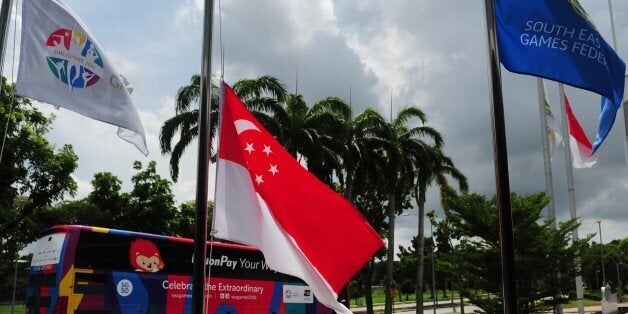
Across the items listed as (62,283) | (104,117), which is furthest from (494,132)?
(62,283)

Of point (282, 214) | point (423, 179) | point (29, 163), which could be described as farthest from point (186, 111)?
point (282, 214)

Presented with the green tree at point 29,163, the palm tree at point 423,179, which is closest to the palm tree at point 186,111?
the green tree at point 29,163

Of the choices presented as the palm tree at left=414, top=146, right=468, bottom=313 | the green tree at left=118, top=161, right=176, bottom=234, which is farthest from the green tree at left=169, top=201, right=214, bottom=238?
the palm tree at left=414, top=146, right=468, bottom=313

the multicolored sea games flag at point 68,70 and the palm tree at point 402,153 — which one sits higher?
the palm tree at point 402,153

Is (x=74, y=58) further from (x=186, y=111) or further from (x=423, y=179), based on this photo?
(x=423, y=179)

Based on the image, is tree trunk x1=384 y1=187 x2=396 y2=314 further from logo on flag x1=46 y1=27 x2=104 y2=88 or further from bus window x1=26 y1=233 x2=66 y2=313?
logo on flag x1=46 y1=27 x2=104 y2=88

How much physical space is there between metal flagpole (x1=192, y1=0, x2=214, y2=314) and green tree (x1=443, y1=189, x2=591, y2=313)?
1805 centimetres

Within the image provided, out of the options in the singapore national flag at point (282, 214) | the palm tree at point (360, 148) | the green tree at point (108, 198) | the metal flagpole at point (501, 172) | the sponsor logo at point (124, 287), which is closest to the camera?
the metal flagpole at point (501, 172)

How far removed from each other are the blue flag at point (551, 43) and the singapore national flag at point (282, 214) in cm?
239

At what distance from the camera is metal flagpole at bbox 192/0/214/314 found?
20.0ft

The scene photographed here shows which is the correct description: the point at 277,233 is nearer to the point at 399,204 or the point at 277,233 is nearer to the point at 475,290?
the point at 475,290

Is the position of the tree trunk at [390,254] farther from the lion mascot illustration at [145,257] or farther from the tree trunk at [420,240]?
the lion mascot illustration at [145,257]

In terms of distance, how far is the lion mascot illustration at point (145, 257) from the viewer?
14750 mm

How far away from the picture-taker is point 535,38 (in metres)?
6.82
